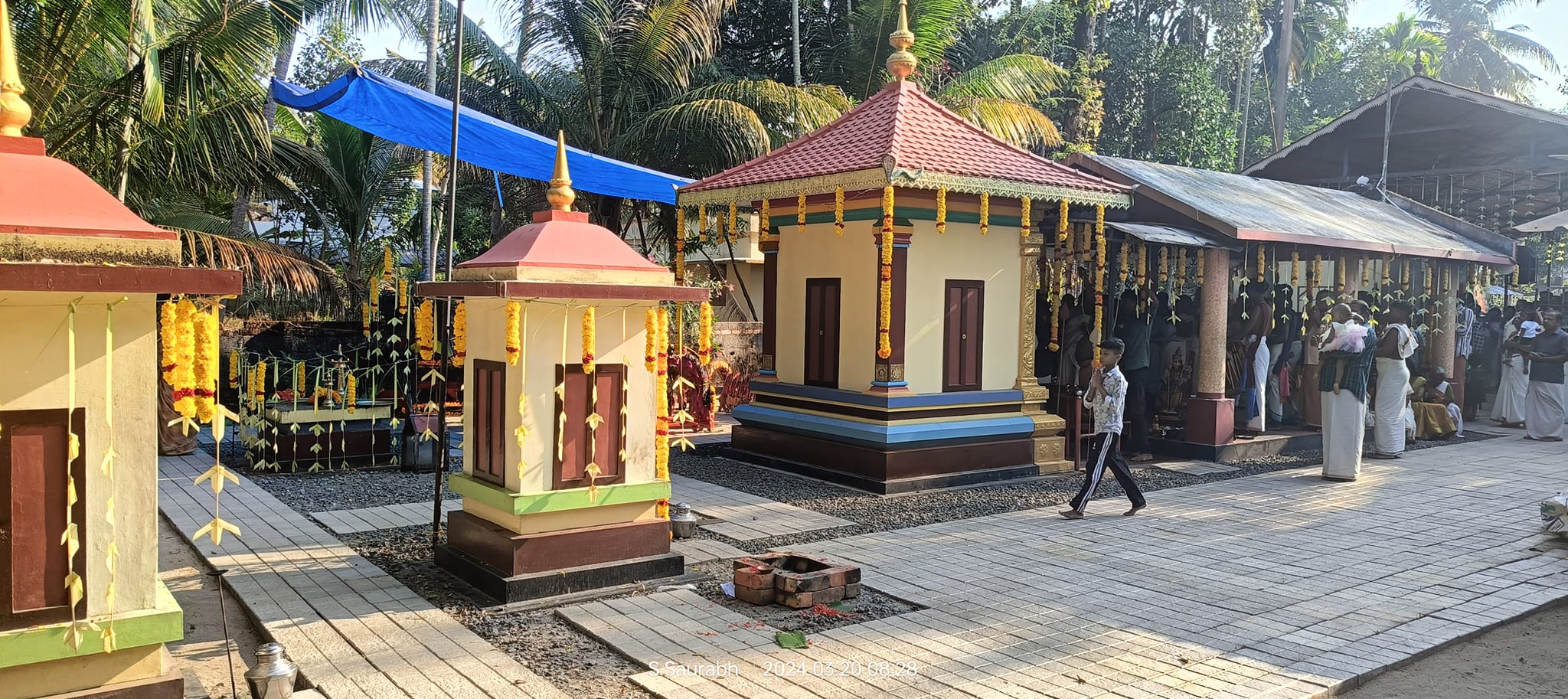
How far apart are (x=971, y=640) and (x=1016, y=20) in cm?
2221

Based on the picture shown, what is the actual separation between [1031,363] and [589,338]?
21.0 ft

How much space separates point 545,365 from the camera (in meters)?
6.25

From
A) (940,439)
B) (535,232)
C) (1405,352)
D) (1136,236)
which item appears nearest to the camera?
(535,232)

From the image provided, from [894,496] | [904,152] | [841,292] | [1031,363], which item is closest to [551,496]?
[894,496]

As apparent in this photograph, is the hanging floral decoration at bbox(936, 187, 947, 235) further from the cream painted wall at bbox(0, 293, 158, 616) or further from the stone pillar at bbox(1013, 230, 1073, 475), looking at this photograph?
the cream painted wall at bbox(0, 293, 158, 616)

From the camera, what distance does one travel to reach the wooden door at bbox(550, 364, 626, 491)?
631 cm

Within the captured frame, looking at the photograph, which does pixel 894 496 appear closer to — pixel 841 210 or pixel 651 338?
pixel 841 210

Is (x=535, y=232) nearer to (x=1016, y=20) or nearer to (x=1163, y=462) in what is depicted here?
(x=1163, y=462)

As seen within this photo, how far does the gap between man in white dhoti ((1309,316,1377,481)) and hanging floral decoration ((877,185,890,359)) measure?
464 cm

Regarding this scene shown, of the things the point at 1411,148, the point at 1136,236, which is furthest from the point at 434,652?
the point at 1411,148

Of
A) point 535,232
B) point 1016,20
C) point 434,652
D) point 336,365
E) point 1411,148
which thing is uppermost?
point 1016,20

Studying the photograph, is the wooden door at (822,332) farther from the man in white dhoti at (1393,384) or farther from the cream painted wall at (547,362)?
the man in white dhoti at (1393,384)

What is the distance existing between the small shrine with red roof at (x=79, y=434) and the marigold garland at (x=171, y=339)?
0.04 meters

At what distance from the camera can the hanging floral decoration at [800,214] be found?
1024 centimetres
